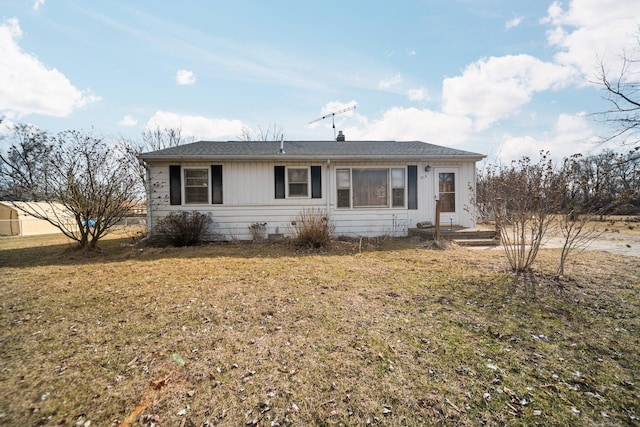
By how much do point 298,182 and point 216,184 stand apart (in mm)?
2813

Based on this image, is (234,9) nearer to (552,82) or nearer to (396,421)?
(396,421)

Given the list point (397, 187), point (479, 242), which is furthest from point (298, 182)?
point (479, 242)

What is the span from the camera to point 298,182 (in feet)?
31.7

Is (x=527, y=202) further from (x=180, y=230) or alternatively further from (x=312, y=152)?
(x=180, y=230)

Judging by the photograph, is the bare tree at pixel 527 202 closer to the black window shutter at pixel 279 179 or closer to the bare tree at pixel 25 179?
the black window shutter at pixel 279 179

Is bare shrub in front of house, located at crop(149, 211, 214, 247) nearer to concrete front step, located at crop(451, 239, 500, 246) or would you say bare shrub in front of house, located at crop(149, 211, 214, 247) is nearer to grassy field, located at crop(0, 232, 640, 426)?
grassy field, located at crop(0, 232, 640, 426)

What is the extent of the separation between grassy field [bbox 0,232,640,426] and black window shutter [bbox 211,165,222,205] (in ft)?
14.6

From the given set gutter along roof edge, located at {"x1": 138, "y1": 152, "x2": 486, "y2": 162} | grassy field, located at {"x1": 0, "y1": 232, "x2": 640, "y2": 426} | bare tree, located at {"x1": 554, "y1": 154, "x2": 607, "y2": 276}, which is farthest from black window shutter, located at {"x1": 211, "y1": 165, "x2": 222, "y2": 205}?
bare tree, located at {"x1": 554, "y1": 154, "x2": 607, "y2": 276}

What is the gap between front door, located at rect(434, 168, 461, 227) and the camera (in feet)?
32.4

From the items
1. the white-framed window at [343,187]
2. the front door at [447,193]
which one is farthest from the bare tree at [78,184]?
the front door at [447,193]

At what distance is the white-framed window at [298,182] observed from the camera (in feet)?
31.6

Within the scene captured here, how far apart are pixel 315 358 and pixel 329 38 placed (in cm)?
1035

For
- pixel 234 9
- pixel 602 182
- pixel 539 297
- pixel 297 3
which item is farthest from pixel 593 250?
pixel 234 9

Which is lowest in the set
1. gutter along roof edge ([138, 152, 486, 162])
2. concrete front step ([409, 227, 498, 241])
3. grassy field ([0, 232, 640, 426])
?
grassy field ([0, 232, 640, 426])
